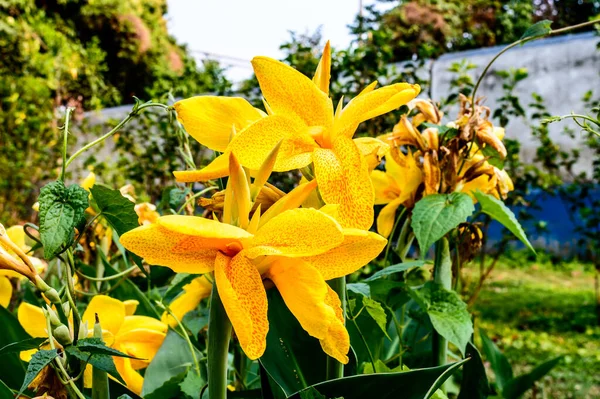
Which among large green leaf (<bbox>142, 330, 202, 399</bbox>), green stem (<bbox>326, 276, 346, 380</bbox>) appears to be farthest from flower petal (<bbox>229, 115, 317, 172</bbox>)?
large green leaf (<bbox>142, 330, 202, 399</bbox>)

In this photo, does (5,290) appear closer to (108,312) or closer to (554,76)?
(108,312)

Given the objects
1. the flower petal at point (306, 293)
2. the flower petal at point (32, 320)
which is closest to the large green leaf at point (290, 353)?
the flower petal at point (306, 293)

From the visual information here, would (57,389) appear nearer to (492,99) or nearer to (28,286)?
(28,286)

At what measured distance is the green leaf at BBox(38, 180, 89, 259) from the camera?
42 centimetres

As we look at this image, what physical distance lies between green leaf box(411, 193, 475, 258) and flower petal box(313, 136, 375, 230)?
286 millimetres

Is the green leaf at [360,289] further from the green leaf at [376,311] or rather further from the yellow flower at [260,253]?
the yellow flower at [260,253]

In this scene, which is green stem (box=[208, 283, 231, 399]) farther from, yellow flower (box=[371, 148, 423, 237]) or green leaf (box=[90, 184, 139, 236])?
yellow flower (box=[371, 148, 423, 237])

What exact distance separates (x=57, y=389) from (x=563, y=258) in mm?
7433

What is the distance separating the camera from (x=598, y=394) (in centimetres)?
274

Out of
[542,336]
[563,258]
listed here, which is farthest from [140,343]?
[563,258]

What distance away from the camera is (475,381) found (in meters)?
0.75

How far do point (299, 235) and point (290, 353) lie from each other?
0.25 meters

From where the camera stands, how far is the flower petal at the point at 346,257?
0.45 m

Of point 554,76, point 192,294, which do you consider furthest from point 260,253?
point 554,76
